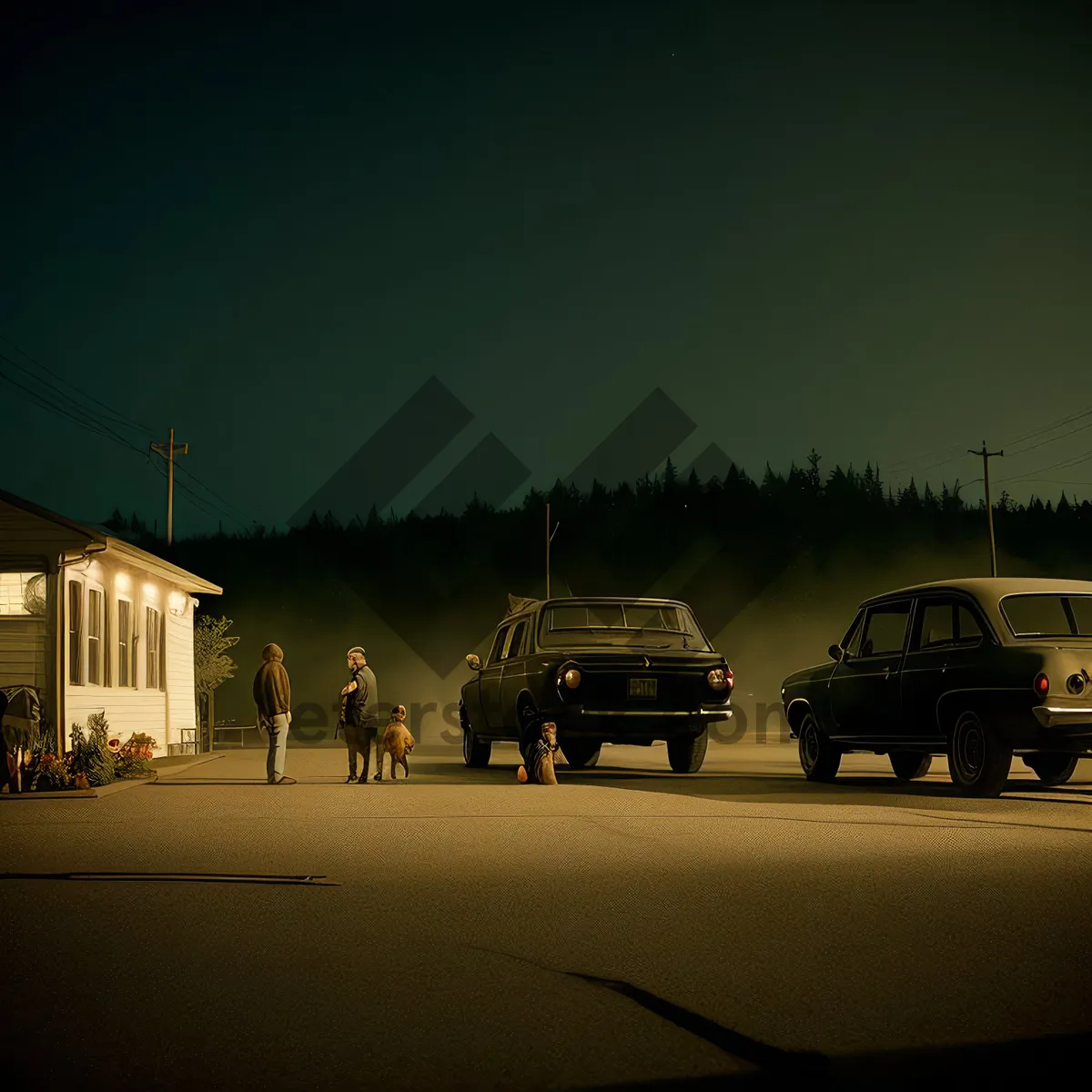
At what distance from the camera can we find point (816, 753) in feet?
55.6

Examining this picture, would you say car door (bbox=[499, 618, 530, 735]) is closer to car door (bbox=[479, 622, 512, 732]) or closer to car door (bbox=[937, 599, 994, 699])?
car door (bbox=[479, 622, 512, 732])

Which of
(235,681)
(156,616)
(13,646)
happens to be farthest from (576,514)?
(13,646)

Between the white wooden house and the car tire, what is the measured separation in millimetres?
8476

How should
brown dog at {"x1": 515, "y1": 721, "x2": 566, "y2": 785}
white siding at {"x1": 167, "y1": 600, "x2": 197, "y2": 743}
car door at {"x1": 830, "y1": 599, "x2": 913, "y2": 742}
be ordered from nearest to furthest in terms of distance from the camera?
car door at {"x1": 830, "y1": 599, "x2": 913, "y2": 742}
brown dog at {"x1": 515, "y1": 721, "x2": 566, "y2": 785}
white siding at {"x1": 167, "y1": 600, "x2": 197, "y2": 743}

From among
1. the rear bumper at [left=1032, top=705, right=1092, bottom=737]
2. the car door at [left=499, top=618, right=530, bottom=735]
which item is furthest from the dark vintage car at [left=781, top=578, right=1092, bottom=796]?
the car door at [left=499, top=618, right=530, bottom=735]

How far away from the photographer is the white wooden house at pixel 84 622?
66.8 feet

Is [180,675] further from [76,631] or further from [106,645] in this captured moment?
[76,631]

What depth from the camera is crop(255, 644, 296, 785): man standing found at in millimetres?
18109

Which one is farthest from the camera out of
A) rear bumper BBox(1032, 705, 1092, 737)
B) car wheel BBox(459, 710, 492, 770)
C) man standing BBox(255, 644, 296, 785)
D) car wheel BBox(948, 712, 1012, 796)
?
car wheel BBox(459, 710, 492, 770)

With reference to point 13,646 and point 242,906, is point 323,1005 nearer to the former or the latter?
point 242,906

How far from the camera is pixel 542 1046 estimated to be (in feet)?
15.9

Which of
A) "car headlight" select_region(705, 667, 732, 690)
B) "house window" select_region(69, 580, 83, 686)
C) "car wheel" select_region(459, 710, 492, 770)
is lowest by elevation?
"car wheel" select_region(459, 710, 492, 770)

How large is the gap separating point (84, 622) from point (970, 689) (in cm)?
1402

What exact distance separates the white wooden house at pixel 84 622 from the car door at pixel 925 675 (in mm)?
11426
